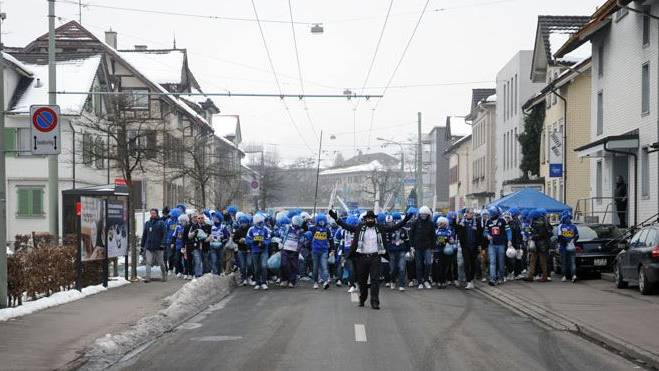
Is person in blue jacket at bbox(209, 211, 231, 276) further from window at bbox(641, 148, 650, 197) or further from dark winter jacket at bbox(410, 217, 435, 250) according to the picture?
window at bbox(641, 148, 650, 197)

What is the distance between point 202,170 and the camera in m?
46.5

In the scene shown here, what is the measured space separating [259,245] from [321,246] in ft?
5.02

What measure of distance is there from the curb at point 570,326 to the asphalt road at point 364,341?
0.77 feet

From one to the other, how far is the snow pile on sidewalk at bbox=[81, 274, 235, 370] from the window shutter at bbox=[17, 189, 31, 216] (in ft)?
96.6

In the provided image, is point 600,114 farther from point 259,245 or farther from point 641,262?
point 259,245

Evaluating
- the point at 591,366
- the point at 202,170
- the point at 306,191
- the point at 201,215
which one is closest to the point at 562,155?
the point at 202,170

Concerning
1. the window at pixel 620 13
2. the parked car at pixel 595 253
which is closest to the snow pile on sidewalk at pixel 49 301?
the parked car at pixel 595 253

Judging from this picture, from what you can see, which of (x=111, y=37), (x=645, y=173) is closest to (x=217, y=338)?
(x=645, y=173)

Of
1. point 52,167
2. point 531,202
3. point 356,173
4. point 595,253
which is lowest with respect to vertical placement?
point 595,253

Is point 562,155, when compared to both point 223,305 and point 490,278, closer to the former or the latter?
point 490,278

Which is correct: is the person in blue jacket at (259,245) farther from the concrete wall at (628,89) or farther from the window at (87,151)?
the window at (87,151)

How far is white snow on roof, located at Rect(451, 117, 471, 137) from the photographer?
3501 inches

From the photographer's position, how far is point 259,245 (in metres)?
22.6

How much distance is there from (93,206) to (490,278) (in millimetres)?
10157
